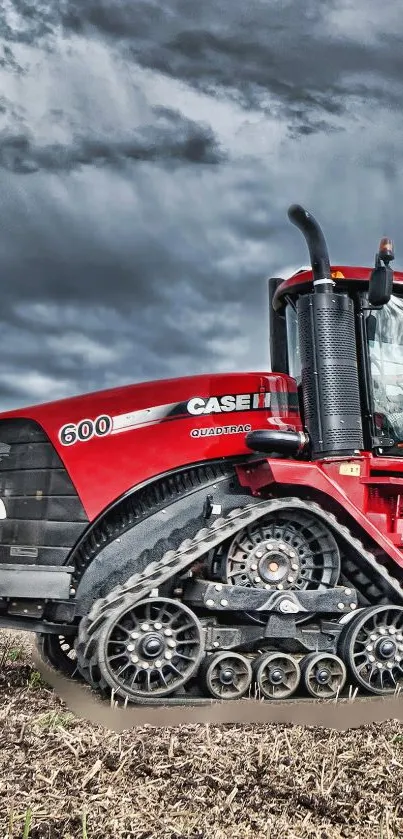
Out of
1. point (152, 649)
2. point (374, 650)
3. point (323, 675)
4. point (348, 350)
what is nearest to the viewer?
point (152, 649)

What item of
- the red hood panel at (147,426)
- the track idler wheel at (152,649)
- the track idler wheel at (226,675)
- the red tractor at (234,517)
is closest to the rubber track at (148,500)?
the red tractor at (234,517)

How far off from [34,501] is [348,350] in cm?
267

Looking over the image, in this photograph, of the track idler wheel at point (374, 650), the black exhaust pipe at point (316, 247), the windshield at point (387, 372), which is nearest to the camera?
the track idler wheel at point (374, 650)

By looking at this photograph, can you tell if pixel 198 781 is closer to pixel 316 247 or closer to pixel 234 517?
pixel 234 517

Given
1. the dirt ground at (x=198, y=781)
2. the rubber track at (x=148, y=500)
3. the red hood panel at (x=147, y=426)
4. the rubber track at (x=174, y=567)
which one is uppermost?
the red hood panel at (x=147, y=426)

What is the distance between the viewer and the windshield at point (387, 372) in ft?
22.2

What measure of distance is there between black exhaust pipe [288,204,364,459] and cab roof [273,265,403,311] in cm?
12

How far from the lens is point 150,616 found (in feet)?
19.1

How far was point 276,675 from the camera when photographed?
5902mm

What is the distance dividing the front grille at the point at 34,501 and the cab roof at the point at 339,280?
92.2 inches

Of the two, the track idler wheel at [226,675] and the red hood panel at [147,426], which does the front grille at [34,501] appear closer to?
the red hood panel at [147,426]

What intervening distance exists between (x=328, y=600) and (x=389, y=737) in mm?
1219

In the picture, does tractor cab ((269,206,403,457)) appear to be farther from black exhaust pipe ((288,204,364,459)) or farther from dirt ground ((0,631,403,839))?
dirt ground ((0,631,403,839))

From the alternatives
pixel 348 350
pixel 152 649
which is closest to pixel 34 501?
pixel 152 649
